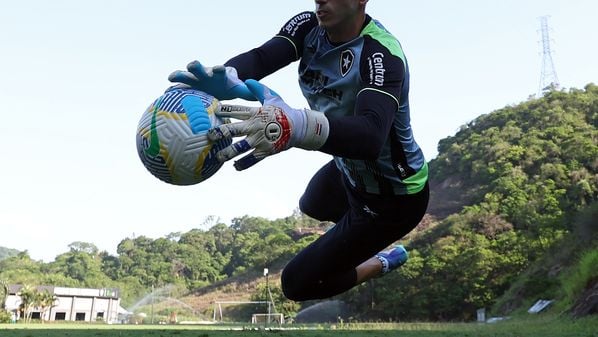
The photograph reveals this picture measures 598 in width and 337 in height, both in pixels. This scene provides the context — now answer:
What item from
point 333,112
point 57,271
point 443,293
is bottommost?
point 333,112

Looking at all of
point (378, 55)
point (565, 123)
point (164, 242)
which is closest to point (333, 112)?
point (378, 55)

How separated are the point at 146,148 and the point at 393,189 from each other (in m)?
1.78

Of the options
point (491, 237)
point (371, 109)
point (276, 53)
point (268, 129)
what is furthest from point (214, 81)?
point (491, 237)

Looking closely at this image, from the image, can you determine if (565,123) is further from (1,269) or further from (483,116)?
(1,269)

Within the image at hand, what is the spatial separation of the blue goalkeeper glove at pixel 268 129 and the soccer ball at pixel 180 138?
0.16 meters

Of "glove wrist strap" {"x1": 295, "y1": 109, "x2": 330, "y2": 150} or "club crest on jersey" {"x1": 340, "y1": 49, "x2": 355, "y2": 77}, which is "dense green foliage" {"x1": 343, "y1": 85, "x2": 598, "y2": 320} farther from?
"glove wrist strap" {"x1": 295, "y1": 109, "x2": 330, "y2": 150}

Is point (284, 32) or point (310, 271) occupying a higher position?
point (284, 32)

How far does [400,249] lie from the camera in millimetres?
5867

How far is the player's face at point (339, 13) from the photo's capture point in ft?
11.0

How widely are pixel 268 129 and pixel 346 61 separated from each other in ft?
3.98

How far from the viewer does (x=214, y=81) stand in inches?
119

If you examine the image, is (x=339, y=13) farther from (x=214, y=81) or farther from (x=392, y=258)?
(x=392, y=258)

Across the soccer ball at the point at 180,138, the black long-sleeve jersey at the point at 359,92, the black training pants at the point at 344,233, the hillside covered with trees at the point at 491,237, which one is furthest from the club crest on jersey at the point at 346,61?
the hillside covered with trees at the point at 491,237

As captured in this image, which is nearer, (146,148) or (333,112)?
(146,148)
